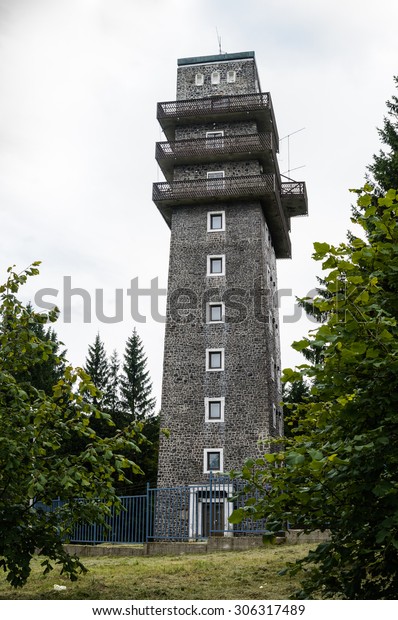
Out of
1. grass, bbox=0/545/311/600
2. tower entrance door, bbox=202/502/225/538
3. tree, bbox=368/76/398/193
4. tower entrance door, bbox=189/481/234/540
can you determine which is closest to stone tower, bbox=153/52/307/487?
tower entrance door, bbox=189/481/234/540

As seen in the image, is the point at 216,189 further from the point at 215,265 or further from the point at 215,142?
the point at 215,265

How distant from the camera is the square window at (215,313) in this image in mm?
30891

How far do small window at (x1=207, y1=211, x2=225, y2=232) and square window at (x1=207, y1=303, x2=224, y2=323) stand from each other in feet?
12.6

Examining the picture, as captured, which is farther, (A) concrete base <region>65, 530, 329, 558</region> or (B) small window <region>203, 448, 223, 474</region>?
(B) small window <region>203, 448, 223, 474</region>

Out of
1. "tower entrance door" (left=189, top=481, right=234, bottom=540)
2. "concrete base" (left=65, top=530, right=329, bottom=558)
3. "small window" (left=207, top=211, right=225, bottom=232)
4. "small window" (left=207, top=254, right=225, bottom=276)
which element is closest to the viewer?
"concrete base" (left=65, top=530, right=329, bottom=558)

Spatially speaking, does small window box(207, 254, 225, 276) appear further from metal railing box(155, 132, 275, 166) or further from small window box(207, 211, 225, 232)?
metal railing box(155, 132, 275, 166)

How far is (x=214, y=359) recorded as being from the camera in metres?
30.3

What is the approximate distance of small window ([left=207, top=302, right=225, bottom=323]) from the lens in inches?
1216

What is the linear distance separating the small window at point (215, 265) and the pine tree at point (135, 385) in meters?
20.9

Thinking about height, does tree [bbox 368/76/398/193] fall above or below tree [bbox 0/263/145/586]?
above

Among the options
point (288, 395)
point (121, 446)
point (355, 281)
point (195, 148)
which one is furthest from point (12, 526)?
point (288, 395)

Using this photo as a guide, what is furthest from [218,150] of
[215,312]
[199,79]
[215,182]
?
[215,312]

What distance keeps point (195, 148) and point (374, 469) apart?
29.6 meters

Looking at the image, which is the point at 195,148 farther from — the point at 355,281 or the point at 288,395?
the point at 355,281
